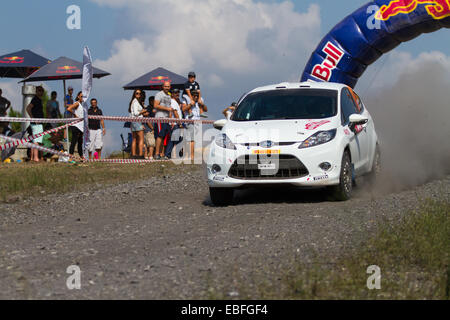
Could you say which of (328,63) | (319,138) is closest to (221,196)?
(319,138)

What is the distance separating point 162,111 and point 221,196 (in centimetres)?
886

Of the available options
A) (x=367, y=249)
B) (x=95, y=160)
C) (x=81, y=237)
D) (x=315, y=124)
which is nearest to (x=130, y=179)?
(x=95, y=160)

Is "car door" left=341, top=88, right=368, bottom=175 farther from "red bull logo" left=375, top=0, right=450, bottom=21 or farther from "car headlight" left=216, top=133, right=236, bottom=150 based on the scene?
"red bull logo" left=375, top=0, right=450, bottom=21

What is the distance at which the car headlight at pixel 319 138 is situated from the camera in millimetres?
9852

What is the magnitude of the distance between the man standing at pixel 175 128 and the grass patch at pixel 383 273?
38.5ft

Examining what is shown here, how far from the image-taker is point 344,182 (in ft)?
33.4

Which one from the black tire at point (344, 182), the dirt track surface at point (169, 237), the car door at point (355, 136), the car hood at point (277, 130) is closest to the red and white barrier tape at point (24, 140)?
the dirt track surface at point (169, 237)

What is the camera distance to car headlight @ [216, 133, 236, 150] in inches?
396

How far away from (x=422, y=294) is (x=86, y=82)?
47.1ft

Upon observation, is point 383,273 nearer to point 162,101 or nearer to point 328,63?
point 162,101

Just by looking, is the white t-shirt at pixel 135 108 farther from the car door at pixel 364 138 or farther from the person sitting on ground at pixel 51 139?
the car door at pixel 364 138

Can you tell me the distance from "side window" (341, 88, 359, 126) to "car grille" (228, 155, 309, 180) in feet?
4.09

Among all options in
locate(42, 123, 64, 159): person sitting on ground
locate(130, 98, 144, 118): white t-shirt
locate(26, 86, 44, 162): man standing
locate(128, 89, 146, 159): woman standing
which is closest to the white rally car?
locate(128, 89, 146, 159): woman standing

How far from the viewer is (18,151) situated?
794 inches
